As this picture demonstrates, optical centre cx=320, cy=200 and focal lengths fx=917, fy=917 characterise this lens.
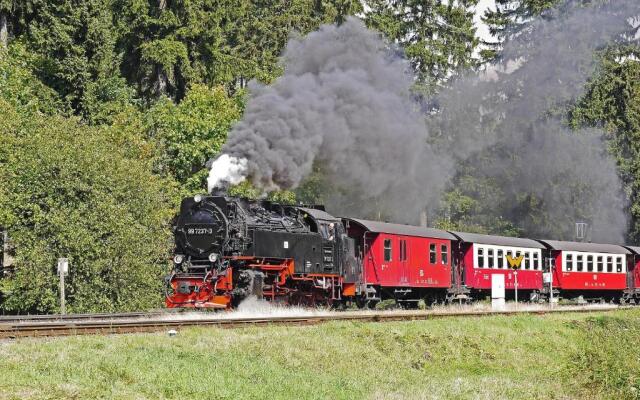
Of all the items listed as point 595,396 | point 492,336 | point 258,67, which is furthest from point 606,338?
point 258,67

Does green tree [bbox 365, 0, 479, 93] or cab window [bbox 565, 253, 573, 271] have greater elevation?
green tree [bbox 365, 0, 479, 93]

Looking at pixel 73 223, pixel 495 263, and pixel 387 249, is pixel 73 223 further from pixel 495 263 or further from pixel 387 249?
pixel 495 263

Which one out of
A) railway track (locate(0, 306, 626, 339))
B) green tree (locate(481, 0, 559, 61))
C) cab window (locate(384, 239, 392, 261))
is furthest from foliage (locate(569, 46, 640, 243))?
railway track (locate(0, 306, 626, 339))

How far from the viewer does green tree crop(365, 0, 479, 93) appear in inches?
2296

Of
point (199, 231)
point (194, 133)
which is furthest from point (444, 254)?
point (194, 133)

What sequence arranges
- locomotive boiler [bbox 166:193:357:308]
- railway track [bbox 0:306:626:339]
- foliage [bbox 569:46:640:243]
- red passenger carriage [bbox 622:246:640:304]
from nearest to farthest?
1. railway track [bbox 0:306:626:339]
2. locomotive boiler [bbox 166:193:357:308]
3. red passenger carriage [bbox 622:246:640:304]
4. foliage [bbox 569:46:640:243]

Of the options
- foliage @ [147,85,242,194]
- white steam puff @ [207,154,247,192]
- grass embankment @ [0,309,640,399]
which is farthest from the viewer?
foliage @ [147,85,242,194]

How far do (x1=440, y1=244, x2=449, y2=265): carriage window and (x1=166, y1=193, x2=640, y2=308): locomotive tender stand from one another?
4 cm

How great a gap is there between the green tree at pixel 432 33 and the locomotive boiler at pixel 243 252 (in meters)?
32.2

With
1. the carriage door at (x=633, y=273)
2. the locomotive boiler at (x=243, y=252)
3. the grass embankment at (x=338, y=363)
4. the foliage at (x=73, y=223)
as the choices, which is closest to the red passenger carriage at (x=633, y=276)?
the carriage door at (x=633, y=273)

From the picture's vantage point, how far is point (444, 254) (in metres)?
35.3

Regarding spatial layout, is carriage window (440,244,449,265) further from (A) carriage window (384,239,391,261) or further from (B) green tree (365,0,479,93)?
(B) green tree (365,0,479,93)

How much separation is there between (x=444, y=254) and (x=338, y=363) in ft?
55.5

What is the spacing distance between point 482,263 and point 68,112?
66.4ft
